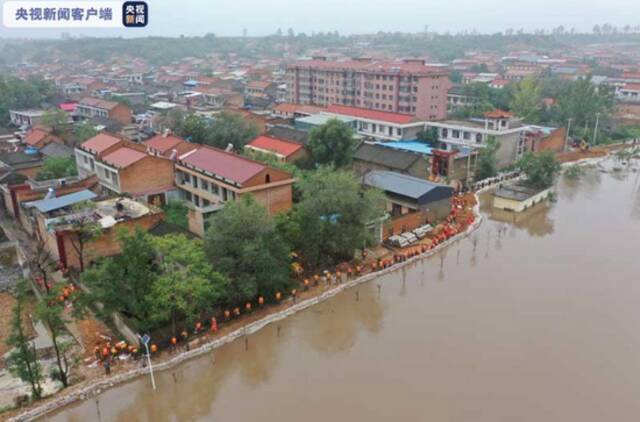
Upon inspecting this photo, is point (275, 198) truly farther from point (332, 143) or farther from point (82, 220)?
point (332, 143)

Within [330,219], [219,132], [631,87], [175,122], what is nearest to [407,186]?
[330,219]

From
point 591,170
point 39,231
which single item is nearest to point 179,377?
point 39,231

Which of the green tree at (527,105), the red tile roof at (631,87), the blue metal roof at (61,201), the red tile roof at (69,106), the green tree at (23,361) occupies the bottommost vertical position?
the green tree at (23,361)

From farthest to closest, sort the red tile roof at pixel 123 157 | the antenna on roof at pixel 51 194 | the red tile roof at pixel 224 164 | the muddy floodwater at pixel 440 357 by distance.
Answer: the red tile roof at pixel 123 157 < the red tile roof at pixel 224 164 < the antenna on roof at pixel 51 194 < the muddy floodwater at pixel 440 357

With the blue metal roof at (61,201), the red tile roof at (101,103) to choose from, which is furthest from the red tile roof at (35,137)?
the blue metal roof at (61,201)

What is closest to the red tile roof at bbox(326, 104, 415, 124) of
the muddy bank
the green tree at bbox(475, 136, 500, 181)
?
the green tree at bbox(475, 136, 500, 181)

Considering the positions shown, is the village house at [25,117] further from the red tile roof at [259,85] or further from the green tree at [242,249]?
the green tree at [242,249]

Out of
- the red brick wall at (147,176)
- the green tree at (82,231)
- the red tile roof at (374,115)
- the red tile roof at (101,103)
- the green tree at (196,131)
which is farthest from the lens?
the red tile roof at (101,103)
